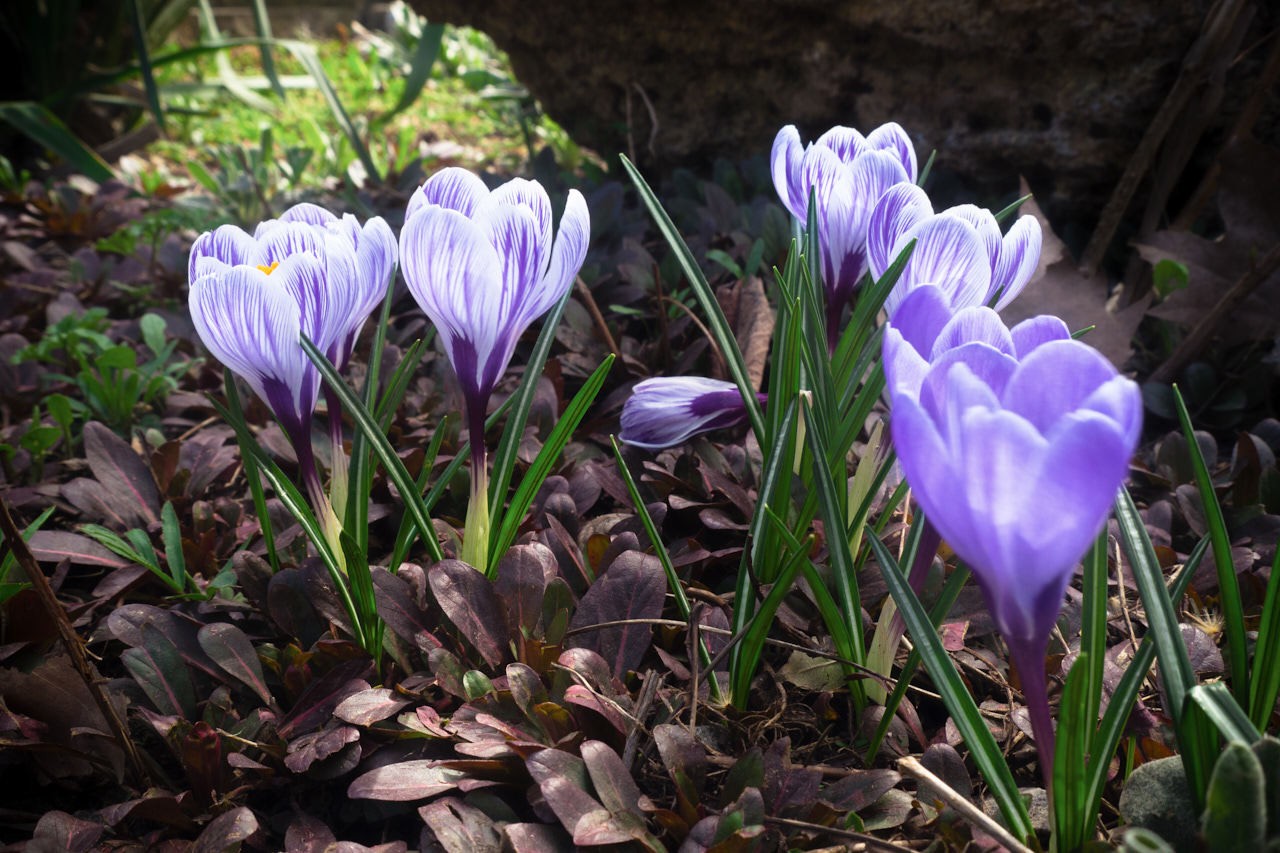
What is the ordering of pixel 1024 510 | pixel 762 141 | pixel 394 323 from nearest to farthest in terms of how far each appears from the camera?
pixel 1024 510, pixel 394 323, pixel 762 141

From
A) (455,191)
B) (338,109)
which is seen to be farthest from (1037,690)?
(338,109)

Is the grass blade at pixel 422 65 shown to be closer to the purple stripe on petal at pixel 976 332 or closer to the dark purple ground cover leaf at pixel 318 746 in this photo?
the dark purple ground cover leaf at pixel 318 746

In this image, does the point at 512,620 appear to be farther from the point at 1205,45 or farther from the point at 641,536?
the point at 1205,45

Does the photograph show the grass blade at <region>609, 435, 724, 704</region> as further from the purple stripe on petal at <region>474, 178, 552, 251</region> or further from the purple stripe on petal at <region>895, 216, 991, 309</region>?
the purple stripe on petal at <region>895, 216, 991, 309</region>

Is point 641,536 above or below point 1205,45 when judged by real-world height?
below

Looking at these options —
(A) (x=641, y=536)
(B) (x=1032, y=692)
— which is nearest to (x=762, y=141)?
(A) (x=641, y=536)

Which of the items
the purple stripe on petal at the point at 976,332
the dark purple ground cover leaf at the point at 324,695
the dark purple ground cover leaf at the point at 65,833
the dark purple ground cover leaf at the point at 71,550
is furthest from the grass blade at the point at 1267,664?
the dark purple ground cover leaf at the point at 71,550
